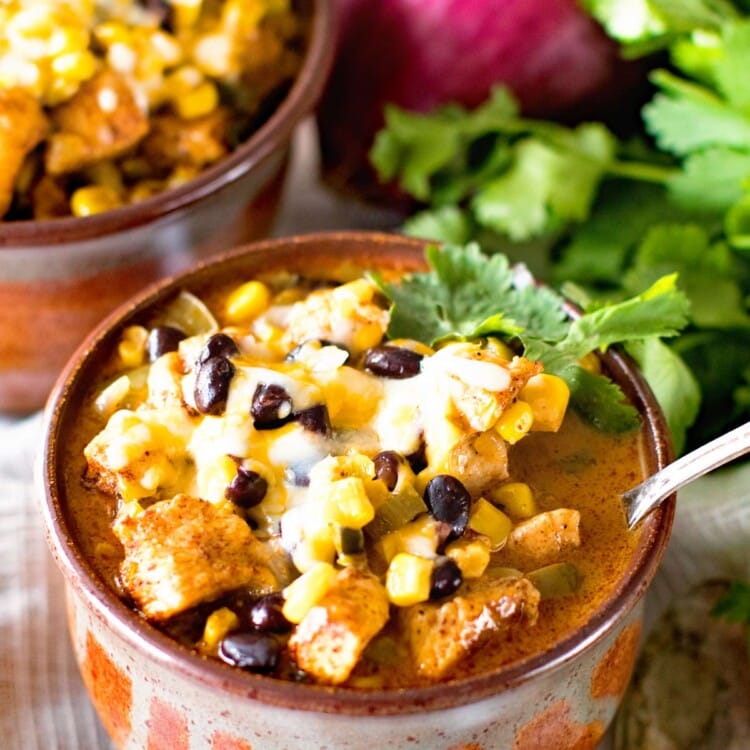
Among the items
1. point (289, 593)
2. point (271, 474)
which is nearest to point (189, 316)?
point (271, 474)

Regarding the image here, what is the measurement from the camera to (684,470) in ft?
6.61

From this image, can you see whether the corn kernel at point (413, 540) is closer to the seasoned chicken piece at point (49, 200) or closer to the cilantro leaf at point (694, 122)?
the seasoned chicken piece at point (49, 200)

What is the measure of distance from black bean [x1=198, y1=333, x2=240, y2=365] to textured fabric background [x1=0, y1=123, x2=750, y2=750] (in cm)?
41

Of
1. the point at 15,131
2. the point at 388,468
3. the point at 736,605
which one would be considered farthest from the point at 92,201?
the point at 736,605

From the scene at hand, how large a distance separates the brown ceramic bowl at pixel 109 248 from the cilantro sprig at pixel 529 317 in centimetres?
67

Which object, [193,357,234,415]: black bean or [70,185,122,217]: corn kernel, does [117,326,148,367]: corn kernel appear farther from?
[70,185,122,217]: corn kernel

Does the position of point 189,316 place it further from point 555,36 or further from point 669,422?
point 555,36

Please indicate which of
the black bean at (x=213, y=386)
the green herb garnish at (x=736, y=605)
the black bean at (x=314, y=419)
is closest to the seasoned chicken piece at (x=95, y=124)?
the black bean at (x=213, y=386)

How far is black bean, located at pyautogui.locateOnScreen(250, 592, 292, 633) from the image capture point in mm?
1836

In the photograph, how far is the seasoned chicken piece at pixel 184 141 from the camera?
297 centimetres

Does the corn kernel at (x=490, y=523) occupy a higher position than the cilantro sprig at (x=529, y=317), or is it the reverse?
the cilantro sprig at (x=529, y=317)

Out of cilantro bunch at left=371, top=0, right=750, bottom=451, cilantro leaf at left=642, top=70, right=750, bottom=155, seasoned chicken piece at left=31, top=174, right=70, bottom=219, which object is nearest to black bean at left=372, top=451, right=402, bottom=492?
cilantro bunch at left=371, top=0, right=750, bottom=451

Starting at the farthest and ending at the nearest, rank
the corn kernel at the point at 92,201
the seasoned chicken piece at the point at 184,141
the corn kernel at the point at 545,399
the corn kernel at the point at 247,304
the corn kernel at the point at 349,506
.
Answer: the seasoned chicken piece at the point at 184,141 < the corn kernel at the point at 92,201 < the corn kernel at the point at 247,304 < the corn kernel at the point at 545,399 < the corn kernel at the point at 349,506

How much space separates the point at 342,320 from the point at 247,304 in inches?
9.6
